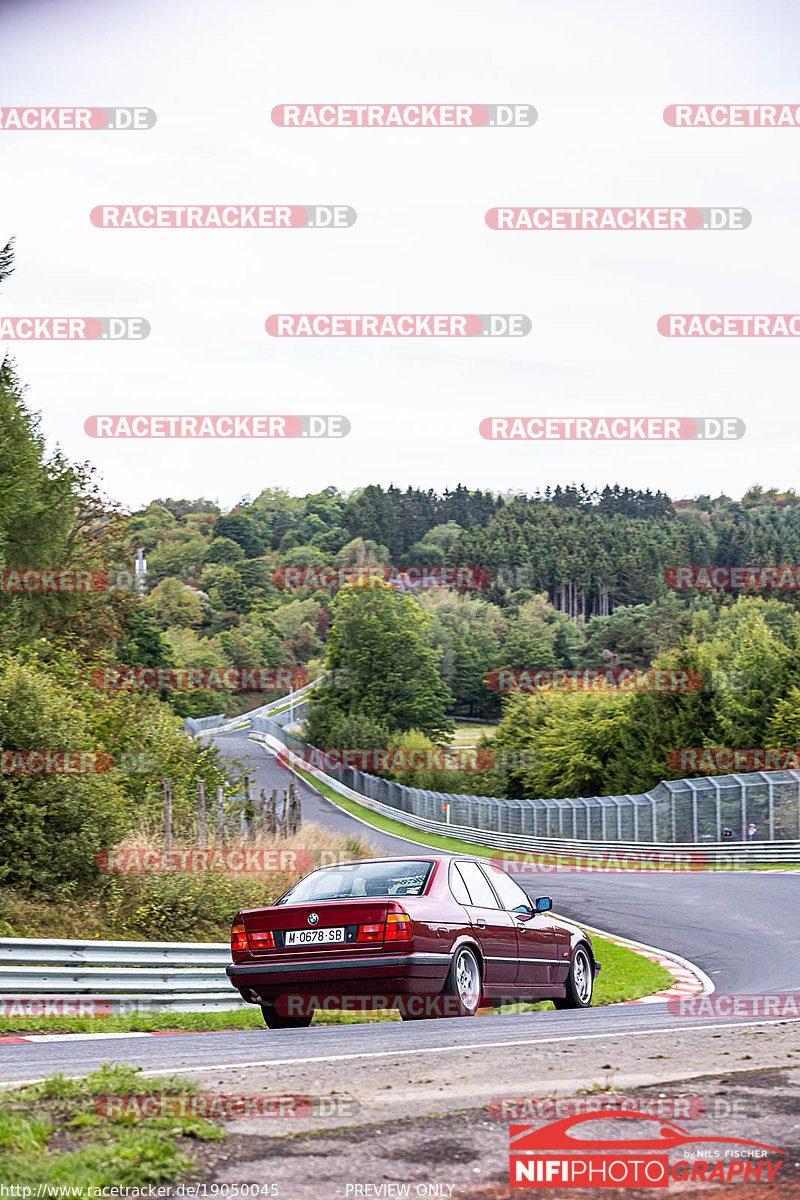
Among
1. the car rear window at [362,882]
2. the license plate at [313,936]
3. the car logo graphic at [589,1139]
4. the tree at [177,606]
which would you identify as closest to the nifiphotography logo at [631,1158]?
the car logo graphic at [589,1139]

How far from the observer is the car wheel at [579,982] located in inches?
477

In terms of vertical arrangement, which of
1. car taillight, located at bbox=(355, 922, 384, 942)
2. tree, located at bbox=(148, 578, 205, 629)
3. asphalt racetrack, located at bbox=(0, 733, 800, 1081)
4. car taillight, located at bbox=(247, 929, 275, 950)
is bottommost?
asphalt racetrack, located at bbox=(0, 733, 800, 1081)

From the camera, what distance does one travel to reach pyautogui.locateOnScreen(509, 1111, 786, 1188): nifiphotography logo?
4.30 m

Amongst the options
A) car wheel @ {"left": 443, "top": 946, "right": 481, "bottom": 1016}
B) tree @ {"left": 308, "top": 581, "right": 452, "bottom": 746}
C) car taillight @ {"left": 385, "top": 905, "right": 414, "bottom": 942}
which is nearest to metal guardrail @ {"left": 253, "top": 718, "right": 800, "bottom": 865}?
tree @ {"left": 308, "top": 581, "right": 452, "bottom": 746}

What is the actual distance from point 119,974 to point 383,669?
3564 inches

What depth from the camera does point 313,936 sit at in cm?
962

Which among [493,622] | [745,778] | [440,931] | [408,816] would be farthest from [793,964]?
[493,622]

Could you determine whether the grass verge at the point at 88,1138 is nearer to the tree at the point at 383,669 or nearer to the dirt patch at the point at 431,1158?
the dirt patch at the point at 431,1158

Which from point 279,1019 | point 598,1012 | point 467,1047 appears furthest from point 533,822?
point 467,1047

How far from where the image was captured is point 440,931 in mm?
9633

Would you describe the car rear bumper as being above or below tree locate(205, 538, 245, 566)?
below

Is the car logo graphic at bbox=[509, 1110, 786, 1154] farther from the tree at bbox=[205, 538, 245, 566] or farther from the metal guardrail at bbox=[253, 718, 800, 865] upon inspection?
the tree at bbox=[205, 538, 245, 566]

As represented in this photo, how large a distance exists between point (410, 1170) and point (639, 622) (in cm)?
11833

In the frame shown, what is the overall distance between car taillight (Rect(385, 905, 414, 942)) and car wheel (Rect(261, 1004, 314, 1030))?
51.8 inches
